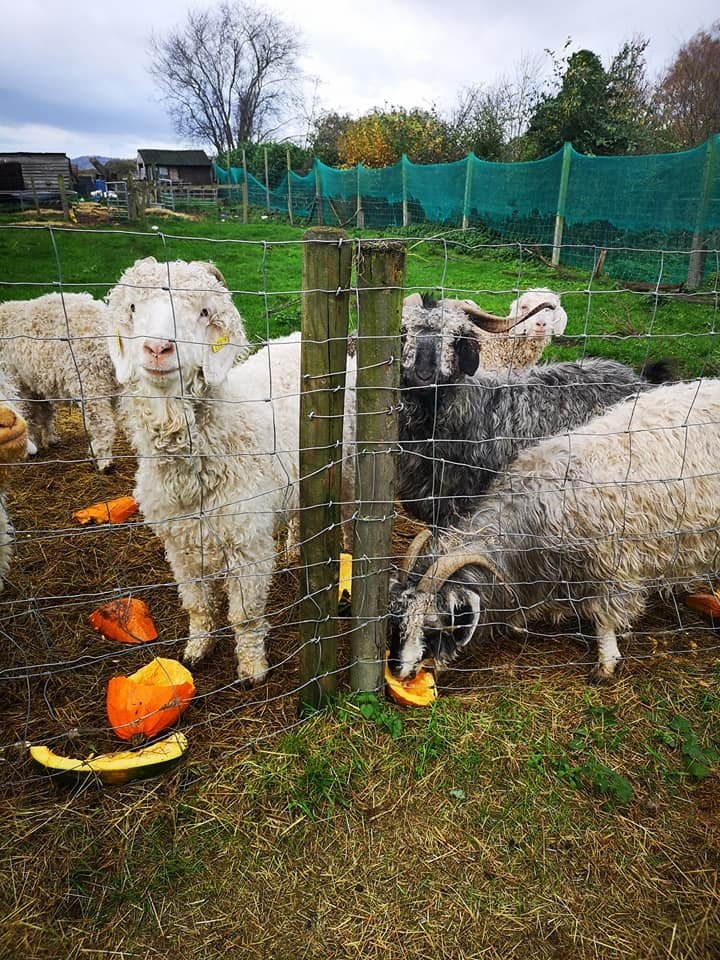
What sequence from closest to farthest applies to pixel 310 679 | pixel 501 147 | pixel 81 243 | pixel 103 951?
pixel 103 951
pixel 310 679
pixel 81 243
pixel 501 147

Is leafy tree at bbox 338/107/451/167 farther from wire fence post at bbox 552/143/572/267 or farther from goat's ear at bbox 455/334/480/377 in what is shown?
goat's ear at bbox 455/334/480/377

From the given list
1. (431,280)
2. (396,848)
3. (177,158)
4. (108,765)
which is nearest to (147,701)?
(108,765)

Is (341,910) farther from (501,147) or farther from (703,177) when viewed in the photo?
(501,147)

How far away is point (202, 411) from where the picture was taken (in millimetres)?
2918

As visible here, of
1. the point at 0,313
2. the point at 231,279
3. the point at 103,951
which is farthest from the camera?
the point at 231,279

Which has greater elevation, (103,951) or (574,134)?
(574,134)

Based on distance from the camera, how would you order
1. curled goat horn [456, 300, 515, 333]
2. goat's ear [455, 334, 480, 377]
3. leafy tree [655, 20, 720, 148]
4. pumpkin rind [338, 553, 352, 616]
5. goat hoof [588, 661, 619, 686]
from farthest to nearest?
leafy tree [655, 20, 720, 148]
curled goat horn [456, 300, 515, 333]
goat's ear [455, 334, 480, 377]
pumpkin rind [338, 553, 352, 616]
goat hoof [588, 661, 619, 686]

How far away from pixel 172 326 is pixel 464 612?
194 centimetres

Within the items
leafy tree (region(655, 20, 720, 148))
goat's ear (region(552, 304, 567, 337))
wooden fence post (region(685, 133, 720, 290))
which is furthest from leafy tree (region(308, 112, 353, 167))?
goat's ear (region(552, 304, 567, 337))

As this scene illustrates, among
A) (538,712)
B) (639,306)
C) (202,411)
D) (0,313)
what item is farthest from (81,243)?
(538,712)

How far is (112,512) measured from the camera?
463 cm

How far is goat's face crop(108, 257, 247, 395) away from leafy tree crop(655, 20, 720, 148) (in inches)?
801

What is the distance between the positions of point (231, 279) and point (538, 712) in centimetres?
1238

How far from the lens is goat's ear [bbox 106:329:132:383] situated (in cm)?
266
